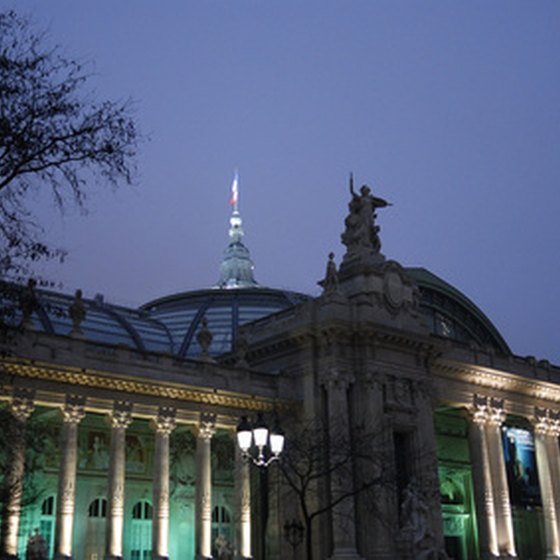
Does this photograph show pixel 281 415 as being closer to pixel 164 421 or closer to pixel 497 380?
pixel 164 421

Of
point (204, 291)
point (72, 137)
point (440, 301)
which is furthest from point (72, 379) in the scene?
point (440, 301)

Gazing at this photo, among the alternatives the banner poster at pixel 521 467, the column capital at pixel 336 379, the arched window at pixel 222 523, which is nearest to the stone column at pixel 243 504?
the column capital at pixel 336 379

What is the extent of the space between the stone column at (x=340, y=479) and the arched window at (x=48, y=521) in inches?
534

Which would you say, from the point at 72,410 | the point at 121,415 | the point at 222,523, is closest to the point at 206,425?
the point at 121,415

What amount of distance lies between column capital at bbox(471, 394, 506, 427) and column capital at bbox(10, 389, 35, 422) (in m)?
27.2

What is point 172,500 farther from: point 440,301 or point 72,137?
point 72,137

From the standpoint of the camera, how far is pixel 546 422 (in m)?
56.8

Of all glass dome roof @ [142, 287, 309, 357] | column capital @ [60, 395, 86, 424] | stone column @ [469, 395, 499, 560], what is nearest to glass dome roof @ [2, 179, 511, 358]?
glass dome roof @ [142, 287, 309, 357]

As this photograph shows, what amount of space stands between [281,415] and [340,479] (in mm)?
5787

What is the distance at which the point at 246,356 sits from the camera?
49.1 m

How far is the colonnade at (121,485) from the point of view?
34.7 metres

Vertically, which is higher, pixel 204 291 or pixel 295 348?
pixel 204 291

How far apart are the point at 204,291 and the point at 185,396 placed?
24736 millimetres

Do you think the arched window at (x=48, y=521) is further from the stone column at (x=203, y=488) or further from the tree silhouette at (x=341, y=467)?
the tree silhouette at (x=341, y=467)
